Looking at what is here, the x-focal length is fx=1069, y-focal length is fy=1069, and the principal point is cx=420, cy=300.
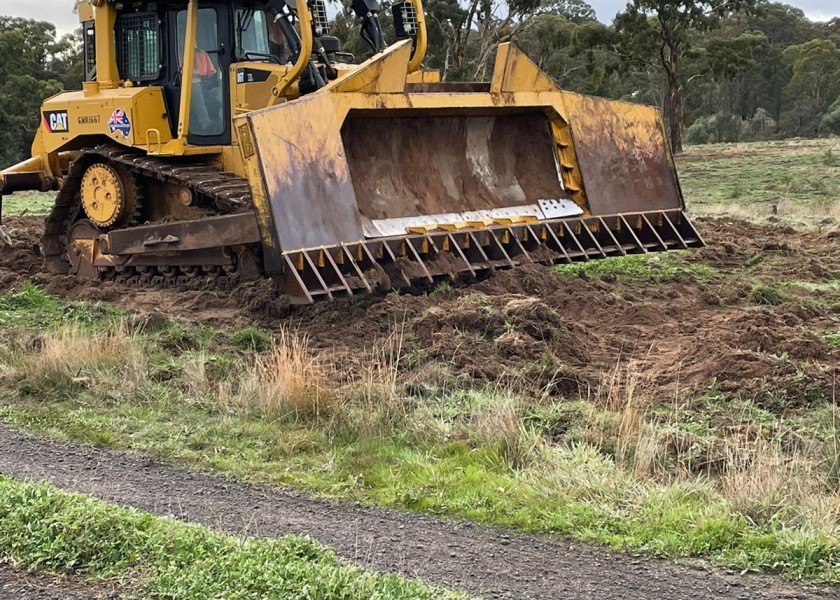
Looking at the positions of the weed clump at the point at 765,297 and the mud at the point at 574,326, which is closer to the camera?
the mud at the point at 574,326

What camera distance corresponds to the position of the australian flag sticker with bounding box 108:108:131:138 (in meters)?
11.2

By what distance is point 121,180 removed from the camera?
11.2 m

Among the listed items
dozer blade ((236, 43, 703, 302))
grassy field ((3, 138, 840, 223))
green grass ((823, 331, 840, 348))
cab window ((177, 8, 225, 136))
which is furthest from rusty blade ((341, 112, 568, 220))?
grassy field ((3, 138, 840, 223))

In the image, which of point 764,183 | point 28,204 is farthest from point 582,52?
point 28,204

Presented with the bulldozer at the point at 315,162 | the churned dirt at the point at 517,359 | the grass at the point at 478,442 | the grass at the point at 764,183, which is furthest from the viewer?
the grass at the point at 764,183

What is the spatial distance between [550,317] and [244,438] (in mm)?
3122

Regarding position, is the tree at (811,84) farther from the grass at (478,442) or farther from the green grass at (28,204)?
the grass at (478,442)

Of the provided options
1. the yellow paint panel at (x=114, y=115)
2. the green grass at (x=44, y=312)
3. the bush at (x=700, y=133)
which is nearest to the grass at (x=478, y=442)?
the green grass at (x=44, y=312)

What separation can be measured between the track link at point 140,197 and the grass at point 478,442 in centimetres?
223

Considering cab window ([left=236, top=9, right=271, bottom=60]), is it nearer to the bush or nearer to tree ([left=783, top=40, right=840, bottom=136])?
tree ([left=783, top=40, right=840, bottom=136])

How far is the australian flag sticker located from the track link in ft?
0.67

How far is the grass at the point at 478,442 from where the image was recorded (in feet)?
16.0

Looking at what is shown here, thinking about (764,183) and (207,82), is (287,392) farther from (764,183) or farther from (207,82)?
(764,183)

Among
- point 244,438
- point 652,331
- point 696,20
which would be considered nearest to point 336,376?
point 244,438
